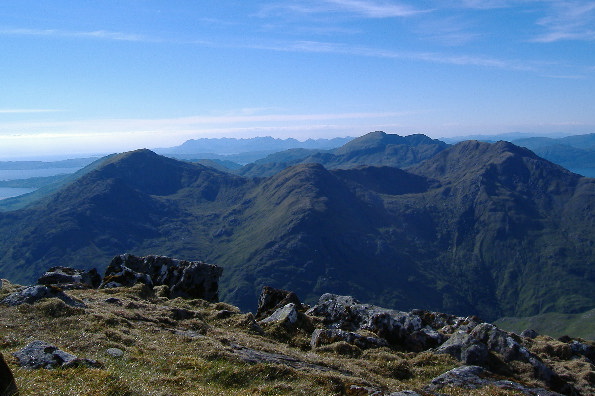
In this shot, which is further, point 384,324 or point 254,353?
point 384,324

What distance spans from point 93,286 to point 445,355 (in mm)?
40210

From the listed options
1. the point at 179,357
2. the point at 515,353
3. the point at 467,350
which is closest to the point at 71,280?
the point at 179,357

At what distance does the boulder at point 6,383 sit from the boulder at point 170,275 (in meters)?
31.3

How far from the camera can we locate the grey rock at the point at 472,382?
2414 cm

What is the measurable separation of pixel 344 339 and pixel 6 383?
2370 centimetres

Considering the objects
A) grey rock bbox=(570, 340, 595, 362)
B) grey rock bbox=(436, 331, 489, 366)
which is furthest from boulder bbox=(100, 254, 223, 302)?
grey rock bbox=(570, 340, 595, 362)

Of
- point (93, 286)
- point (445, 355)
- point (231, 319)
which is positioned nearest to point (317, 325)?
point (231, 319)

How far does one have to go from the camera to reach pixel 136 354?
2392 centimetres

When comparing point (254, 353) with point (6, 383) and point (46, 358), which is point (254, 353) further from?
point (6, 383)

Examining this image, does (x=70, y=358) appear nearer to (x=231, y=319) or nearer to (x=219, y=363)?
(x=219, y=363)

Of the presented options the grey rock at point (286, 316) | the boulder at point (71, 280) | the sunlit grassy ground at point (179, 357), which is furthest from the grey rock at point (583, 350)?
the boulder at point (71, 280)

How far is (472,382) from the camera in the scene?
24.6 metres

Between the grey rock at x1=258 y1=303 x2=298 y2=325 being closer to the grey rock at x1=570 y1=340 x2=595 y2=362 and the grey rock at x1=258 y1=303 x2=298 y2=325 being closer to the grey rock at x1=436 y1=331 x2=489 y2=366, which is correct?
the grey rock at x1=436 y1=331 x2=489 y2=366

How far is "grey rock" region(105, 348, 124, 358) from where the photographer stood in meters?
23.2
